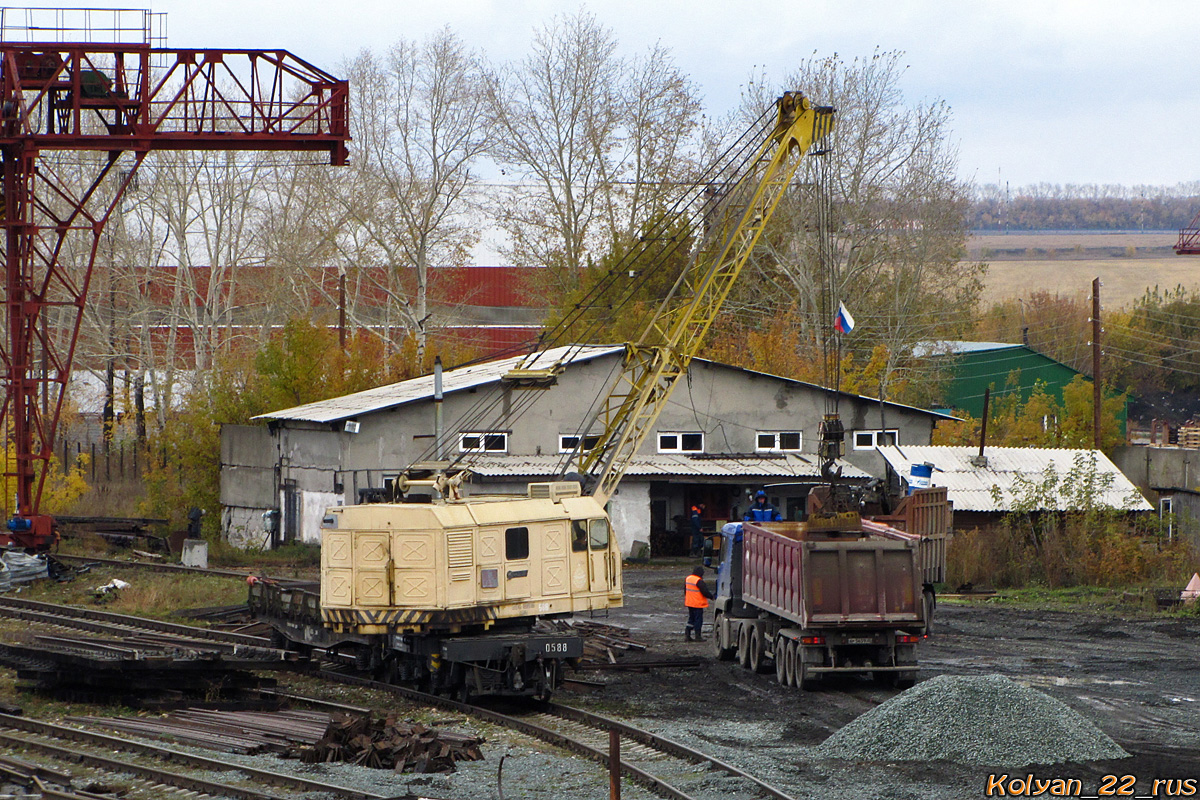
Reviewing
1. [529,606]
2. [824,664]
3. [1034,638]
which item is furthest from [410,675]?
[1034,638]

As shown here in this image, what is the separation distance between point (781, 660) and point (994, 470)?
64.0ft

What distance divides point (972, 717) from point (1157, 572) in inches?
815

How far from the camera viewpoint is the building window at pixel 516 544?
20.0 metres

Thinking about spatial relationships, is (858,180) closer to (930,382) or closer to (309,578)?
(930,382)

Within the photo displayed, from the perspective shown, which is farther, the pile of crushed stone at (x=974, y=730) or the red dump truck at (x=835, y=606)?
the red dump truck at (x=835, y=606)

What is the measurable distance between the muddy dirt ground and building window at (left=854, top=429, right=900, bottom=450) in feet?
42.2

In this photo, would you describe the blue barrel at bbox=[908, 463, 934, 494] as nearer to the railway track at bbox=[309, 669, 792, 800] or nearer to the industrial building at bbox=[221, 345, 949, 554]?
the industrial building at bbox=[221, 345, 949, 554]

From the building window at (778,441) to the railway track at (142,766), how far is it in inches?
1107

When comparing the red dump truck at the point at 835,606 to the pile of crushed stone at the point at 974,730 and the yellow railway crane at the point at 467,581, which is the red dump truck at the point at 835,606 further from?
the pile of crushed stone at the point at 974,730

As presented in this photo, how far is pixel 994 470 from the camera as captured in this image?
1543 inches

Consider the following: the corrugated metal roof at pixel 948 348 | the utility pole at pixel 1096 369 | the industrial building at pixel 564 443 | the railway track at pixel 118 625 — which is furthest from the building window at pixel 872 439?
the railway track at pixel 118 625

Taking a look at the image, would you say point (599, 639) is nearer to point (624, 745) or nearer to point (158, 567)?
point (624, 745)

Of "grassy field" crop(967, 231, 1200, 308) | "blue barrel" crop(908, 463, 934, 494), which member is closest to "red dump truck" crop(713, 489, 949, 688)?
"blue barrel" crop(908, 463, 934, 494)

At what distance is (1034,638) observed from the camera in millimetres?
26438
